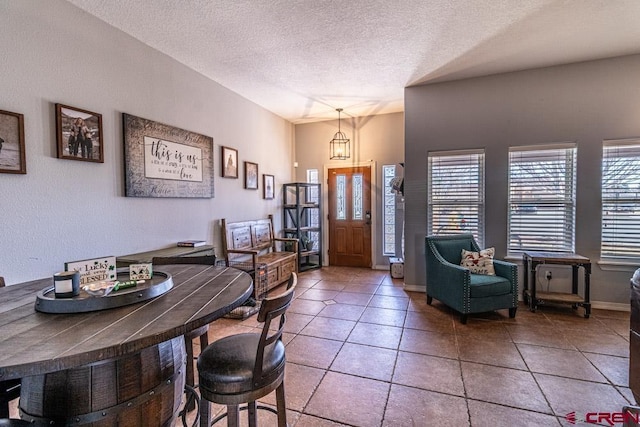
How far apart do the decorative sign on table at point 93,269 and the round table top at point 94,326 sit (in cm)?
19

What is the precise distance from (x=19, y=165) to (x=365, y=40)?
301 cm

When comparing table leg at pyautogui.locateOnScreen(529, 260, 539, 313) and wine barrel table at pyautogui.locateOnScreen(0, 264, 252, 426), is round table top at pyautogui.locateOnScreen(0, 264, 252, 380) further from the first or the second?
table leg at pyautogui.locateOnScreen(529, 260, 539, 313)

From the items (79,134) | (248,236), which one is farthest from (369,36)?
(248,236)

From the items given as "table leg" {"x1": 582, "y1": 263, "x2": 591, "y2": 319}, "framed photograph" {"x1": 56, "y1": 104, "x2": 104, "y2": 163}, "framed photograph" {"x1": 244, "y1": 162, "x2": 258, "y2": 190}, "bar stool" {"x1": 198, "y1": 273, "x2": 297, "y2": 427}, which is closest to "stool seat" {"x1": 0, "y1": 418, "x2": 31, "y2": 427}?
"bar stool" {"x1": 198, "y1": 273, "x2": 297, "y2": 427}

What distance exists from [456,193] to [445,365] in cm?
245

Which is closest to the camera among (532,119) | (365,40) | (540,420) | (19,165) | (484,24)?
(540,420)

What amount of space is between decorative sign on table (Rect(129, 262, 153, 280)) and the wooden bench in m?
2.21

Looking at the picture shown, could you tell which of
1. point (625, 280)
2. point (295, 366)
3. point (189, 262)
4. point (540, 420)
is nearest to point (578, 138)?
point (625, 280)

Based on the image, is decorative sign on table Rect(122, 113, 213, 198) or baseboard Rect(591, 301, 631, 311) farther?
baseboard Rect(591, 301, 631, 311)

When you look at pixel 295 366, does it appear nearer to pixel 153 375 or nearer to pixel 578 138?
pixel 153 375

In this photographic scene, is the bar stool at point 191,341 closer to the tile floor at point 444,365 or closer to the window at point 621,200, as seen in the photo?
the tile floor at point 444,365

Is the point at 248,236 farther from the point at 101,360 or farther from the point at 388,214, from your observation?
the point at 101,360

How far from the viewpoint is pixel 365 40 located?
2.96 metres

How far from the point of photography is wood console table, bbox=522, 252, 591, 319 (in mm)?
3271
